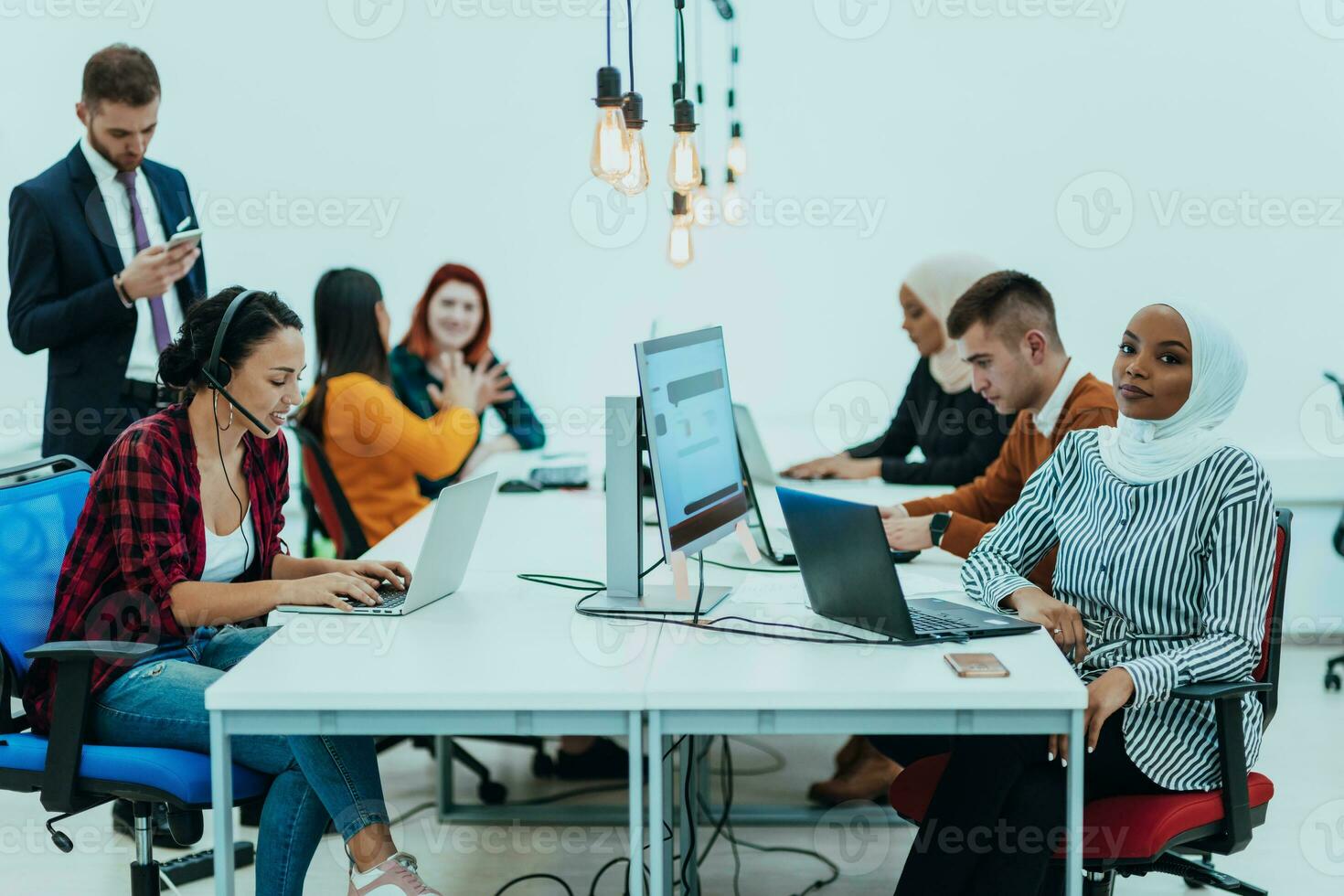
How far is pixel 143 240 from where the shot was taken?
339cm

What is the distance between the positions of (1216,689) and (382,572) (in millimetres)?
1357

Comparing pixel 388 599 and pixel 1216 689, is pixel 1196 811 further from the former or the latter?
pixel 388 599

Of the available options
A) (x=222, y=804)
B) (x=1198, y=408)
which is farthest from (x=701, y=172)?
(x=222, y=804)

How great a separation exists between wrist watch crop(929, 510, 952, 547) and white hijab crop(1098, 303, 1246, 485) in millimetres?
527

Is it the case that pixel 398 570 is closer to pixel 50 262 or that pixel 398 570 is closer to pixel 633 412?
pixel 633 412

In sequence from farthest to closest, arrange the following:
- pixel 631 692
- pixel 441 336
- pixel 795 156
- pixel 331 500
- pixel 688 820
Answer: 1. pixel 795 156
2. pixel 441 336
3. pixel 331 500
4. pixel 688 820
5. pixel 631 692

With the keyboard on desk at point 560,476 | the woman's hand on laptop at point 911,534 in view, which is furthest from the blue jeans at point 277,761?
the keyboard on desk at point 560,476

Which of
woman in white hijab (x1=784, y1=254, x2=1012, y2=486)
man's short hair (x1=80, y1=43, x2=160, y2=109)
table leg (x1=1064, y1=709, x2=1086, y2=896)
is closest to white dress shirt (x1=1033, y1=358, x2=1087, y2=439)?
woman in white hijab (x1=784, y1=254, x2=1012, y2=486)

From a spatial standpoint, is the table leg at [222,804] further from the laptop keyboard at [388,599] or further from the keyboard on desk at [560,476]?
the keyboard on desk at [560,476]

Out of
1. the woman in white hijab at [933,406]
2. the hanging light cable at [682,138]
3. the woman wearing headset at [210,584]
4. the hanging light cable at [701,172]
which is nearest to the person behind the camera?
the woman wearing headset at [210,584]

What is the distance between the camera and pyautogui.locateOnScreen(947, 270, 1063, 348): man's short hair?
2.68 m

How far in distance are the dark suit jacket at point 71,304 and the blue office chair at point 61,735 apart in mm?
1077

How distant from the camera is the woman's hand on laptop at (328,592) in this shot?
2.07 meters

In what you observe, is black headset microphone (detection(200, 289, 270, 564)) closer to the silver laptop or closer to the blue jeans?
the silver laptop
